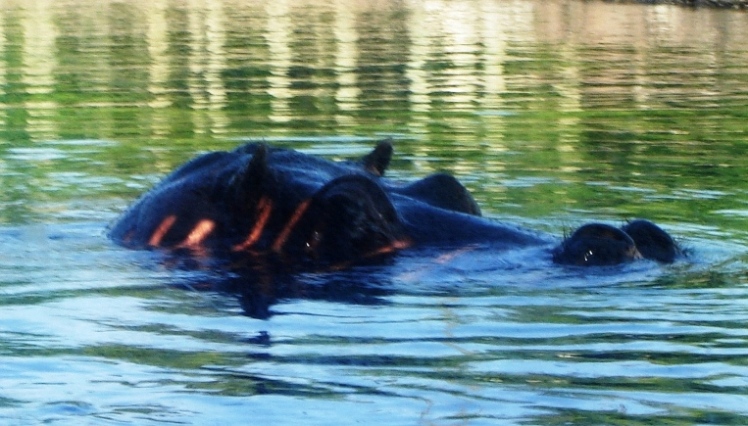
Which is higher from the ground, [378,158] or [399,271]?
[378,158]

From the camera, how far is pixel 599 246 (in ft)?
21.7

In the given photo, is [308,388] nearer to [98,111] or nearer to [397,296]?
[397,296]

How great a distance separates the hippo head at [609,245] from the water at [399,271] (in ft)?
0.25

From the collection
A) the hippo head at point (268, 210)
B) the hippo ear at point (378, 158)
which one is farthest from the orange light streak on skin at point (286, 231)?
the hippo ear at point (378, 158)

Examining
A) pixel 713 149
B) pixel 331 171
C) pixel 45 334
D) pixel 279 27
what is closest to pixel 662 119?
pixel 713 149

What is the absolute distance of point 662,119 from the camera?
1475 centimetres

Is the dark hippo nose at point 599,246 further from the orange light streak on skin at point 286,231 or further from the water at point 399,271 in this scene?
the orange light streak on skin at point 286,231

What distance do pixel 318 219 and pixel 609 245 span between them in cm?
141

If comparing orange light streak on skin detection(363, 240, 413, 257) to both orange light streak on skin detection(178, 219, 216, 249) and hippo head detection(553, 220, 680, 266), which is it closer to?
hippo head detection(553, 220, 680, 266)

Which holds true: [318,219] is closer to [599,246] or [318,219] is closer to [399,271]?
[399,271]

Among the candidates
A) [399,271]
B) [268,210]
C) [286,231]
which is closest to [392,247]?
[399,271]

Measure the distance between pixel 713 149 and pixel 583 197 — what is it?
10.3 ft

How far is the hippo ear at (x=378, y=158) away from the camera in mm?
8281

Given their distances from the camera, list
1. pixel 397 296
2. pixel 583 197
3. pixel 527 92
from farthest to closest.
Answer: pixel 527 92 → pixel 583 197 → pixel 397 296
